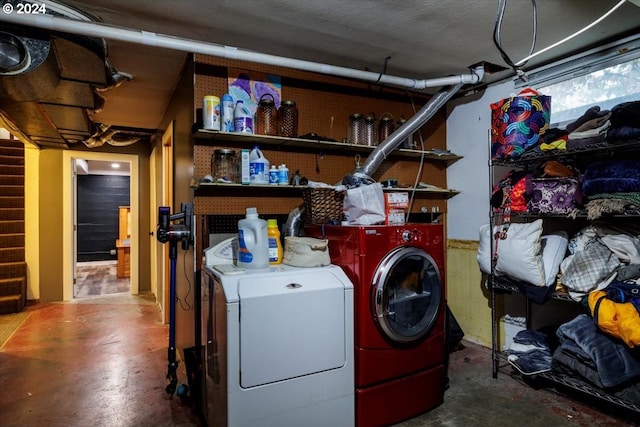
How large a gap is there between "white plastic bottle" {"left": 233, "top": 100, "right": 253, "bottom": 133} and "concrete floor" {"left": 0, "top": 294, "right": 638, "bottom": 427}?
1.80 m

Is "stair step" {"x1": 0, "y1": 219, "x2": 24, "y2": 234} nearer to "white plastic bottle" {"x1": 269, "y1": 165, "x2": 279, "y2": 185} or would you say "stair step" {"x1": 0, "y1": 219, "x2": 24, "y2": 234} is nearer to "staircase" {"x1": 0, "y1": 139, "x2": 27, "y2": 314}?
"staircase" {"x1": 0, "y1": 139, "x2": 27, "y2": 314}

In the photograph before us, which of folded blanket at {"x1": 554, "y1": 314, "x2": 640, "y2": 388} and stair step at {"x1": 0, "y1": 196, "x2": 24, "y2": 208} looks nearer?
folded blanket at {"x1": 554, "y1": 314, "x2": 640, "y2": 388}

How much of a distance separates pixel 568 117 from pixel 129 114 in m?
4.20

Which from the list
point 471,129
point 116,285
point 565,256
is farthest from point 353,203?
point 116,285

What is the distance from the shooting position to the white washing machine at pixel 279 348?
1614mm

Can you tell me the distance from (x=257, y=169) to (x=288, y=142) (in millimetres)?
348

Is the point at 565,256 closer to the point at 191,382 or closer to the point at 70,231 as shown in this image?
the point at 191,382

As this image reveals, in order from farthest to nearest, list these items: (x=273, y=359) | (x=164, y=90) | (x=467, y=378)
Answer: (x=164, y=90) → (x=467, y=378) → (x=273, y=359)

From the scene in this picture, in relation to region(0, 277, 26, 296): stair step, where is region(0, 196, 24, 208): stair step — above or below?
above

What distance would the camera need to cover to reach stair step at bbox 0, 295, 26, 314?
4297mm

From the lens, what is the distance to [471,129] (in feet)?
10.8

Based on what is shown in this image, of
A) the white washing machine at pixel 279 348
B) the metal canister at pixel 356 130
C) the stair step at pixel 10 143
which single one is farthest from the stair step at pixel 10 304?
the metal canister at pixel 356 130

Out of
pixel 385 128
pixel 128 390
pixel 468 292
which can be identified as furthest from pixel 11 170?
pixel 468 292

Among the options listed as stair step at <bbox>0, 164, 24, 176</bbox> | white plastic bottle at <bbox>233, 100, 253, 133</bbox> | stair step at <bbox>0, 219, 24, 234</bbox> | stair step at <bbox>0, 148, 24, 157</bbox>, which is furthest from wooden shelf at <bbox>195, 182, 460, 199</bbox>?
stair step at <bbox>0, 148, 24, 157</bbox>
